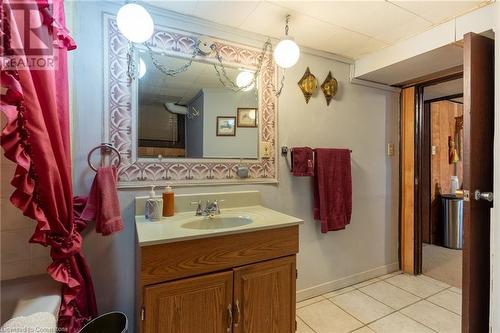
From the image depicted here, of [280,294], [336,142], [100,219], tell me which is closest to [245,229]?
[280,294]

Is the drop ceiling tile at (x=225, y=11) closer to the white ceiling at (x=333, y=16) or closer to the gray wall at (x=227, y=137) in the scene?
the white ceiling at (x=333, y=16)

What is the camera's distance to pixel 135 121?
1541 mm

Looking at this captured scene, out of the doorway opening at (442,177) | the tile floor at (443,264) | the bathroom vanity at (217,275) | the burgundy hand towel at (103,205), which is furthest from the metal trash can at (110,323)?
the doorway opening at (442,177)

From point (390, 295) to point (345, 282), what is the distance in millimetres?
352

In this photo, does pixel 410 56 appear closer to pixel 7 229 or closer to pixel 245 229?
pixel 245 229

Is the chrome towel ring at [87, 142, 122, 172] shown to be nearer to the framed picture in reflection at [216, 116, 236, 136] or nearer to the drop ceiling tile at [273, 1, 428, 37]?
the framed picture in reflection at [216, 116, 236, 136]

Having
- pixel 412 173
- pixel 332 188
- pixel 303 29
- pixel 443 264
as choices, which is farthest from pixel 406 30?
pixel 443 264

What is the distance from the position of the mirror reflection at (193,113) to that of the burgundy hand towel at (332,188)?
560 mm

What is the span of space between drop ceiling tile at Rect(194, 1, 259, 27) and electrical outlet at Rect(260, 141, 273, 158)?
829mm

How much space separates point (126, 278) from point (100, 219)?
0.47 metres

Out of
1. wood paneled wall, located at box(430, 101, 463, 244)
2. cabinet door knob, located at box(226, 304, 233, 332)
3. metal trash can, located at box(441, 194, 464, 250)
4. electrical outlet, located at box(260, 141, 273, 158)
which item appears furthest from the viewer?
wood paneled wall, located at box(430, 101, 463, 244)

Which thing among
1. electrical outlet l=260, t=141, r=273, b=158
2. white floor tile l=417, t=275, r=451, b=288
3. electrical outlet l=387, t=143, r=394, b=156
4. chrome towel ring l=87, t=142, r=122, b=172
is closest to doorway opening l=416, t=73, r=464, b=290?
white floor tile l=417, t=275, r=451, b=288

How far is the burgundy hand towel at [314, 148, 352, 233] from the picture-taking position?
6.66 feet

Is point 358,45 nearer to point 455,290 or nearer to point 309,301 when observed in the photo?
point 309,301
